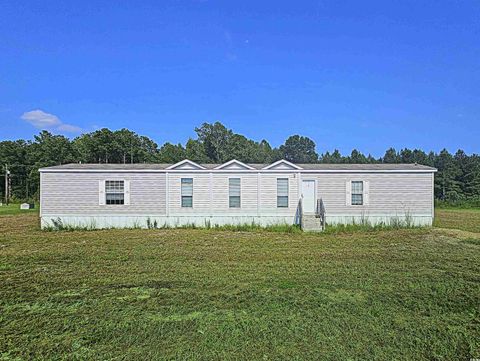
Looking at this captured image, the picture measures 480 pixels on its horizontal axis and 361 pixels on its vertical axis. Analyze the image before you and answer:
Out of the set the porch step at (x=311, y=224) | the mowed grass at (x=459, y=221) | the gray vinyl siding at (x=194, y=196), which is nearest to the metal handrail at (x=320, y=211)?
the porch step at (x=311, y=224)

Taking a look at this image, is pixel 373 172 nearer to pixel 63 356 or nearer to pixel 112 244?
pixel 112 244

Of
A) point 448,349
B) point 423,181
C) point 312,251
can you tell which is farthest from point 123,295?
point 423,181

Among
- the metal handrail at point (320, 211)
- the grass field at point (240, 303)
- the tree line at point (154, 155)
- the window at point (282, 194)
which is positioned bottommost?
the grass field at point (240, 303)

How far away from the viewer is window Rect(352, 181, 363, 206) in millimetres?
15391

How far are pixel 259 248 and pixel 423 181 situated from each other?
31.0 ft

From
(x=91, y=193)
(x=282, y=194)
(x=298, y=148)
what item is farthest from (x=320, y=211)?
(x=298, y=148)

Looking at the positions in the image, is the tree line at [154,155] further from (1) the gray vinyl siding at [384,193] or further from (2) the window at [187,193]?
(2) the window at [187,193]

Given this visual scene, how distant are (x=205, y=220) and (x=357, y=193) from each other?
702 cm

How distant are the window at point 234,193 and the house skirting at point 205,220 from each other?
0.58 m

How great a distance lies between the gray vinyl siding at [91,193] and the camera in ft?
49.4

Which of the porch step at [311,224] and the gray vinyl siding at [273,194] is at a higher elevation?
the gray vinyl siding at [273,194]

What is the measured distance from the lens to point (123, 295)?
5605 millimetres

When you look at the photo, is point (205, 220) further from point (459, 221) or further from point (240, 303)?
point (459, 221)

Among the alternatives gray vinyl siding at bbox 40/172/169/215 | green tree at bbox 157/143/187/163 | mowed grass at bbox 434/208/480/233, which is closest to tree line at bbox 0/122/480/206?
green tree at bbox 157/143/187/163
